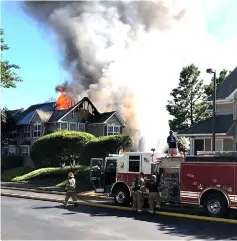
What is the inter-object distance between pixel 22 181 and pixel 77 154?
215 inches

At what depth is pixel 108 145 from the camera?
3122cm

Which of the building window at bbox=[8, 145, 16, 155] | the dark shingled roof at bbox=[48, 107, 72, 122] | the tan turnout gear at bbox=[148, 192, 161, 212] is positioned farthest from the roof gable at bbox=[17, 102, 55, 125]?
the tan turnout gear at bbox=[148, 192, 161, 212]

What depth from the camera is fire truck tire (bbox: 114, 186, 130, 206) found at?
17.3 m

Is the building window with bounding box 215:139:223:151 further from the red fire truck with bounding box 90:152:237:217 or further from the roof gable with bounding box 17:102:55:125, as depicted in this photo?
the roof gable with bounding box 17:102:55:125

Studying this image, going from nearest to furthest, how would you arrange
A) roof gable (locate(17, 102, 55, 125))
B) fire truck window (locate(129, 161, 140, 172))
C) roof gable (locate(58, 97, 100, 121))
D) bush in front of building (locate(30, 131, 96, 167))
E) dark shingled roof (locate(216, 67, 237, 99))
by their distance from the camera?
fire truck window (locate(129, 161, 140, 172)), dark shingled roof (locate(216, 67, 237, 99)), bush in front of building (locate(30, 131, 96, 167)), roof gable (locate(58, 97, 100, 121)), roof gable (locate(17, 102, 55, 125))

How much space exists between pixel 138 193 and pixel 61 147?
22079 millimetres

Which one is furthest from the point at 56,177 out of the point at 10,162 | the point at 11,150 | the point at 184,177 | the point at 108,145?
the point at 11,150

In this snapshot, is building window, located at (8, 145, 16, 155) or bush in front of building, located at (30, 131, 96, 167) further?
building window, located at (8, 145, 16, 155)

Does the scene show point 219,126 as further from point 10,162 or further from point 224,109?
point 10,162

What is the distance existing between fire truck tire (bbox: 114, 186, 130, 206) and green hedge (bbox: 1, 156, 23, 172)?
32.6 metres

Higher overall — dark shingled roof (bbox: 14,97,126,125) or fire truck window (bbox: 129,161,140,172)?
dark shingled roof (bbox: 14,97,126,125)

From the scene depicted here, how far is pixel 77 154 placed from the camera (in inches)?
1471

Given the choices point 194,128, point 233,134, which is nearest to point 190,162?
point 233,134

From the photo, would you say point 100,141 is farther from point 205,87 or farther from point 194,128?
point 205,87
